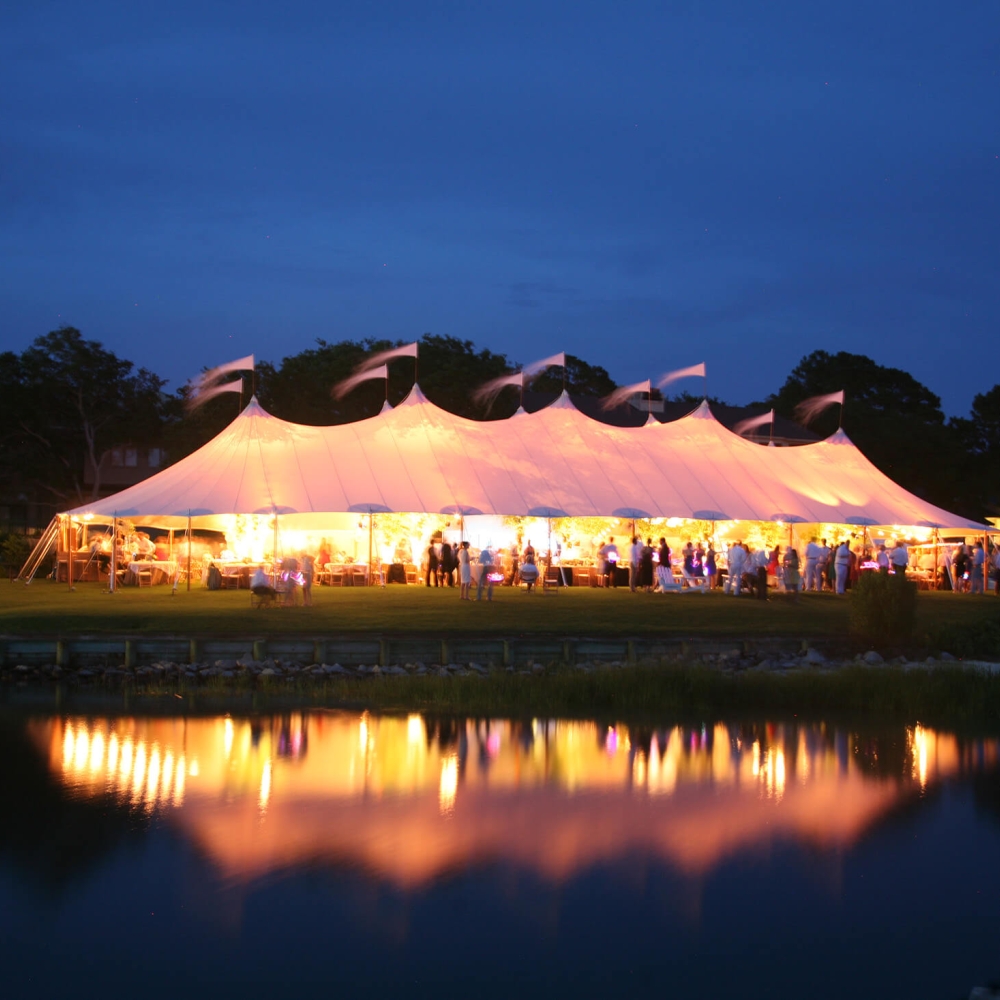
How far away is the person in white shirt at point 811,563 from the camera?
24.5m

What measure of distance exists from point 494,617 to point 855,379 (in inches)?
1726

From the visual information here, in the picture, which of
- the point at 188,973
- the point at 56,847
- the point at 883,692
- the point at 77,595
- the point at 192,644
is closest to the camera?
the point at 188,973

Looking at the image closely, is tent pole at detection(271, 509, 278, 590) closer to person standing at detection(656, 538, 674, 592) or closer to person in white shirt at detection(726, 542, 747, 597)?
person standing at detection(656, 538, 674, 592)

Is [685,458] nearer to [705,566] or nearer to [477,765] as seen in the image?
[705,566]

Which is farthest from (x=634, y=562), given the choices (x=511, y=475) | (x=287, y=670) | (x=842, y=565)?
(x=287, y=670)

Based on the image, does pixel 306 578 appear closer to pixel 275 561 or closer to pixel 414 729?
pixel 275 561

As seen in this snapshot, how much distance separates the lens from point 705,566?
78.6ft

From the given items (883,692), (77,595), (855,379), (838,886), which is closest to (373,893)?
(838,886)

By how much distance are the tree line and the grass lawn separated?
15696 mm

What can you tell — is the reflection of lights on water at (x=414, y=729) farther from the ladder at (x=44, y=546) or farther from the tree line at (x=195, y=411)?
the tree line at (x=195, y=411)

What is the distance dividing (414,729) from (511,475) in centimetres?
1387

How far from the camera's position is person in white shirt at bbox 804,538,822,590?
24.5 meters

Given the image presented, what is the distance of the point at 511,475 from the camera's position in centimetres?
2581

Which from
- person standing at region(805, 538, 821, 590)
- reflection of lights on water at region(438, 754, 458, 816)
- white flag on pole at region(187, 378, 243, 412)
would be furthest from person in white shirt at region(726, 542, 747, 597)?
reflection of lights on water at region(438, 754, 458, 816)
